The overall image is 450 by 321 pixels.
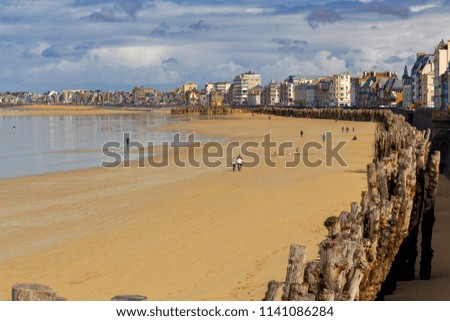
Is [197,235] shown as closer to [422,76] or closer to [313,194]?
[313,194]

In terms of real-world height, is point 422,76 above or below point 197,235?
above

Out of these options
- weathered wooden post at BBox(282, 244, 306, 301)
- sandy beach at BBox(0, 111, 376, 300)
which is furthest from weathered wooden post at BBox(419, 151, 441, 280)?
weathered wooden post at BBox(282, 244, 306, 301)

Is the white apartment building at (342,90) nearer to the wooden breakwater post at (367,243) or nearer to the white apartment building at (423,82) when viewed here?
the white apartment building at (423,82)

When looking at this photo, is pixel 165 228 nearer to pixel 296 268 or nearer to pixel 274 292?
pixel 296 268

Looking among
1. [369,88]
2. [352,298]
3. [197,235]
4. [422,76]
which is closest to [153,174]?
[197,235]

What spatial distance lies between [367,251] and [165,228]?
9405mm

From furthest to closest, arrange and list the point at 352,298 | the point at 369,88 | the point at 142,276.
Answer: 1. the point at 369,88
2. the point at 142,276
3. the point at 352,298

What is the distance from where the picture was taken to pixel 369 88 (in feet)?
486

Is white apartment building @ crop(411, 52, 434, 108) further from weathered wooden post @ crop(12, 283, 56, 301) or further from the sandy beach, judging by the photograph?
weathered wooden post @ crop(12, 283, 56, 301)

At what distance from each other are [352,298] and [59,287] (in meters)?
7.06

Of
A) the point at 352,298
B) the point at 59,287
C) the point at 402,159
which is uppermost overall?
the point at 402,159

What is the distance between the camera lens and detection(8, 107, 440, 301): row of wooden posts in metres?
6.64

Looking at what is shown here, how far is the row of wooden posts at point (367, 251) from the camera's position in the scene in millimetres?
6645

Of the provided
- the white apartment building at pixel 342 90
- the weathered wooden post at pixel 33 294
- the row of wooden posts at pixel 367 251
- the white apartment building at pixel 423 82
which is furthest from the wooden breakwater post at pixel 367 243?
the white apartment building at pixel 342 90
